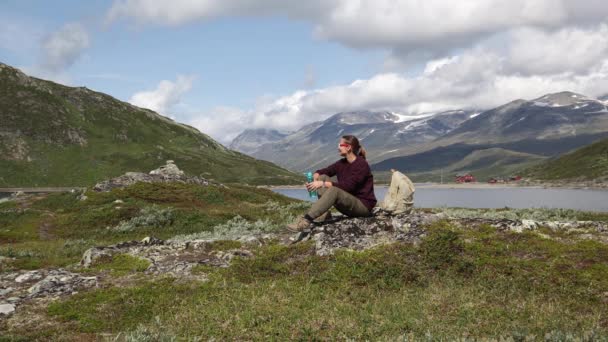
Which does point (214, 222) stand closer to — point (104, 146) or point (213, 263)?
point (213, 263)

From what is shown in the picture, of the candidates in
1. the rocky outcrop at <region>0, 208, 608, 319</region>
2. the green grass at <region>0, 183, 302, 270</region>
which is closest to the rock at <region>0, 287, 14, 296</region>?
the rocky outcrop at <region>0, 208, 608, 319</region>

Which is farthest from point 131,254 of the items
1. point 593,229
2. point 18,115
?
point 18,115

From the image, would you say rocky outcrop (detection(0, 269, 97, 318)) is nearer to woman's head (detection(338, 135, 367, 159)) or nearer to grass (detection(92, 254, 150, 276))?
grass (detection(92, 254, 150, 276))

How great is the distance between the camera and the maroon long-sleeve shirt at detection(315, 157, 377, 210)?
52.6 feet

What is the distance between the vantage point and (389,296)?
12.2m

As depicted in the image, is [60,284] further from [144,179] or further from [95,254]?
[144,179]

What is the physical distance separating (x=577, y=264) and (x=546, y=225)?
12.3ft

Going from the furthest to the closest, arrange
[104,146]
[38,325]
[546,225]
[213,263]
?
[104,146]
[546,225]
[213,263]
[38,325]

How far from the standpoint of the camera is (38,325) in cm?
1094

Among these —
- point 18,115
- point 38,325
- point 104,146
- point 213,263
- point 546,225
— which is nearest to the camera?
point 38,325

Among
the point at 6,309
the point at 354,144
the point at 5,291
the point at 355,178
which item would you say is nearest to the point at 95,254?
the point at 5,291

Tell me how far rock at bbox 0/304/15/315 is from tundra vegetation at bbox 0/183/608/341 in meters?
0.36

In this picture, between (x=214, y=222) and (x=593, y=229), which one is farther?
(x=214, y=222)

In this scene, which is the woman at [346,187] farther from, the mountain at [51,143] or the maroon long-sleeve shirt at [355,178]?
the mountain at [51,143]
